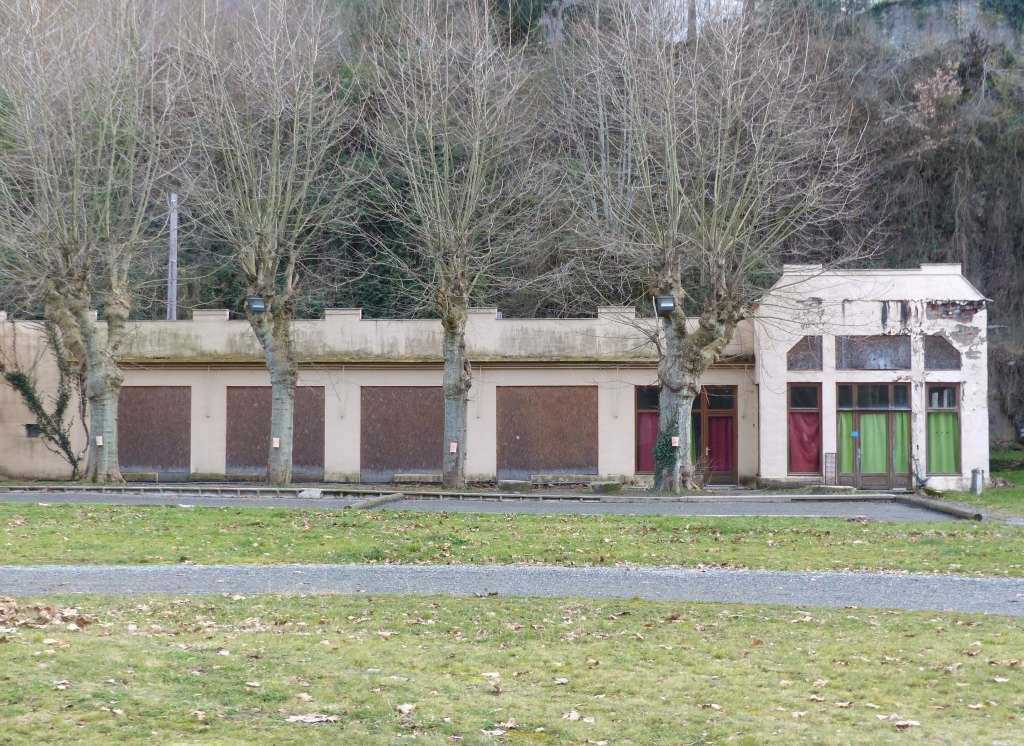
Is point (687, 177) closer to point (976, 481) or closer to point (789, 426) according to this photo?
point (789, 426)

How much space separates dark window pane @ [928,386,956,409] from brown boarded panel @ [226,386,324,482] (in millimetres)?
18268

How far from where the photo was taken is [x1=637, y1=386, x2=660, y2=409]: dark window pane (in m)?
35.3

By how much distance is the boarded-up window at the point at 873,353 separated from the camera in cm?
3369

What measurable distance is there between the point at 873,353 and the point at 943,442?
3287mm

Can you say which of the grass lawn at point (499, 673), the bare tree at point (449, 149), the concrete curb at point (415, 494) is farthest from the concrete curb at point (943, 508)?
the bare tree at point (449, 149)

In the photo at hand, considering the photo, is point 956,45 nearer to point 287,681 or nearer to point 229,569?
point 229,569

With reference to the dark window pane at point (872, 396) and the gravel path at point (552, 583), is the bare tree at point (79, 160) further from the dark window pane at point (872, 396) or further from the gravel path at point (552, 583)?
the dark window pane at point (872, 396)

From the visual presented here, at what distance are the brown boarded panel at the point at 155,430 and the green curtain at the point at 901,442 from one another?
21384mm

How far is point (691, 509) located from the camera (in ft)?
79.3

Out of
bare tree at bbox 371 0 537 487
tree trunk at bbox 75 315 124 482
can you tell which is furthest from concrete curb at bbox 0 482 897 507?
bare tree at bbox 371 0 537 487

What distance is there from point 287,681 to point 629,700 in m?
2.51

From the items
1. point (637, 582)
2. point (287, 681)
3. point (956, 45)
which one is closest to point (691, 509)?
point (637, 582)

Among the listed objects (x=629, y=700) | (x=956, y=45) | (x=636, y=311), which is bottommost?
(x=629, y=700)

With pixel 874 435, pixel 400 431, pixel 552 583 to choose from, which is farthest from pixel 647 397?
pixel 552 583
